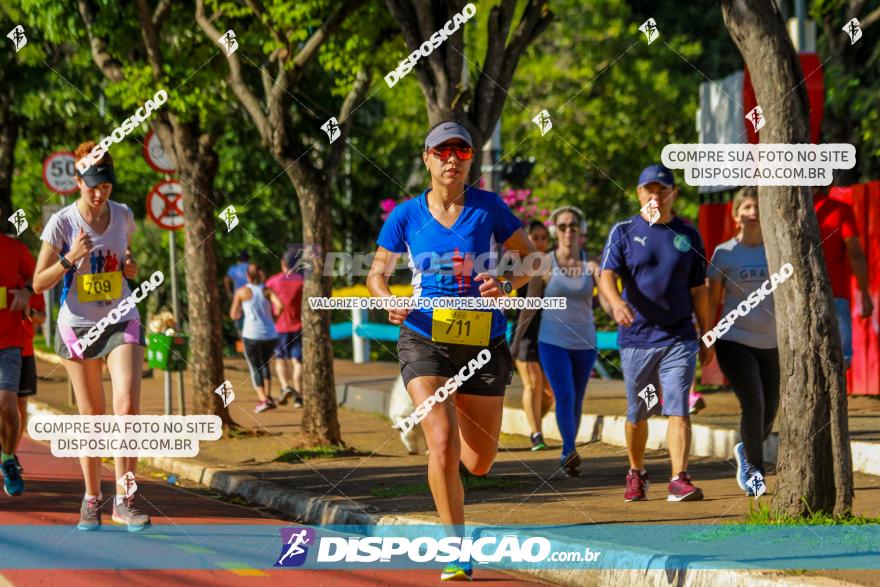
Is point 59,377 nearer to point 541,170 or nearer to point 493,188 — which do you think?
point 493,188

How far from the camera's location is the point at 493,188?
59.0 feet

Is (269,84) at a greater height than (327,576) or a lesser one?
greater

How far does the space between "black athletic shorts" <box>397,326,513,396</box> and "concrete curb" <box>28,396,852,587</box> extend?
90 cm

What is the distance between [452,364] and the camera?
7484 mm

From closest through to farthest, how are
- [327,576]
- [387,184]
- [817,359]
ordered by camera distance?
[327,576] → [817,359] → [387,184]

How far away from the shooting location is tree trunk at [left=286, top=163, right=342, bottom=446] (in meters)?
13.8

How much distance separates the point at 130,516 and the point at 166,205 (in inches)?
311

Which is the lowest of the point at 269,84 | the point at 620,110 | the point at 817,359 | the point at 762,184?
the point at 817,359

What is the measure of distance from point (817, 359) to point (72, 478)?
6443 mm

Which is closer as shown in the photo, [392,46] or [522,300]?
[522,300]

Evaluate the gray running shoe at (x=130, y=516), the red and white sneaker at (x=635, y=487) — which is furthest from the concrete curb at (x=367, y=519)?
the red and white sneaker at (x=635, y=487)

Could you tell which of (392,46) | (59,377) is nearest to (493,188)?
(392,46)
